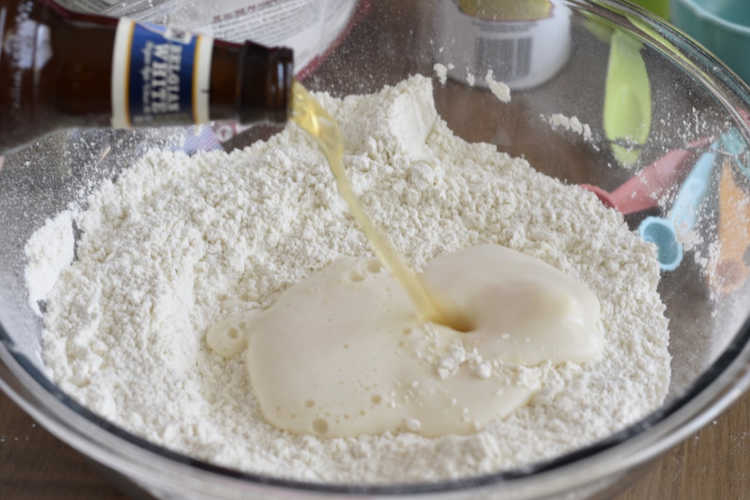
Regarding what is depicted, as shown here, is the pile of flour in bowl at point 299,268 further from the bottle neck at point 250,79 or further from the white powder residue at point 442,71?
the bottle neck at point 250,79

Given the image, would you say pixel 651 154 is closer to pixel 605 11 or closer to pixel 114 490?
pixel 605 11

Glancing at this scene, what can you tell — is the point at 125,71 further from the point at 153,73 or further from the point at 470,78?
the point at 470,78

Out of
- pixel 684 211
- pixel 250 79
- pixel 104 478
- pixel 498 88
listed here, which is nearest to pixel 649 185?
pixel 684 211

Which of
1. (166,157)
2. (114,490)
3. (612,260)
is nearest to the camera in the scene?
(114,490)

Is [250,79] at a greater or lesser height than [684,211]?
greater

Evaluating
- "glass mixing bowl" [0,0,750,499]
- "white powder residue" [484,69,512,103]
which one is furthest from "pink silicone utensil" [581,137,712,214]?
"white powder residue" [484,69,512,103]

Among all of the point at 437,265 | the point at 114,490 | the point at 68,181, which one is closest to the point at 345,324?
the point at 437,265
